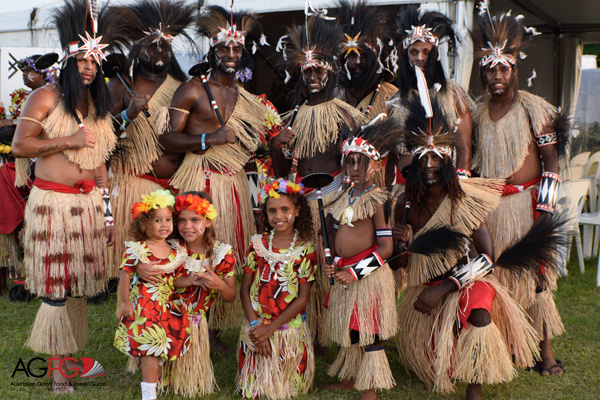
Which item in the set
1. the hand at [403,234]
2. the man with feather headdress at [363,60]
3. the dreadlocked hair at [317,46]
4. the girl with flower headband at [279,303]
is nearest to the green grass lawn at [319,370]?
the girl with flower headband at [279,303]

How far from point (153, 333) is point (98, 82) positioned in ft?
4.73

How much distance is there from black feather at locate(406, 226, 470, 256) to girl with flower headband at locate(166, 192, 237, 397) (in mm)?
1025

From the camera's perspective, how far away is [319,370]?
3.78m

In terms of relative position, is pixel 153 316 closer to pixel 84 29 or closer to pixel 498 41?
pixel 84 29

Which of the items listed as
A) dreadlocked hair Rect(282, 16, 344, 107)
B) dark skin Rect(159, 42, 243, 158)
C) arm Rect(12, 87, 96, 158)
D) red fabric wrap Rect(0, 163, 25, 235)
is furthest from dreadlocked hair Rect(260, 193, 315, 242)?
red fabric wrap Rect(0, 163, 25, 235)

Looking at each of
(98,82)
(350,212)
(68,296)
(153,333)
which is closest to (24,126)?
(98,82)

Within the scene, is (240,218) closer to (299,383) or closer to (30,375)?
(299,383)

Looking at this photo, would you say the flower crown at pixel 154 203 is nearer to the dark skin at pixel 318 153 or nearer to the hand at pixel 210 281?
the hand at pixel 210 281

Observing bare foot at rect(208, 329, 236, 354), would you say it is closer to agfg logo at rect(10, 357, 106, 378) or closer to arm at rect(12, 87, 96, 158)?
agfg logo at rect(10, 357, 106, 378)

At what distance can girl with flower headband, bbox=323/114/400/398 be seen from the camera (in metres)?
3.18

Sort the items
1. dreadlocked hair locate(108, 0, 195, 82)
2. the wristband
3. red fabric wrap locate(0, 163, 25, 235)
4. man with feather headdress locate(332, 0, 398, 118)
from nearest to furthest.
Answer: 1. the wristband
2. dreadlocked hair locate(108, 0, 195, 82)
3. man with feather headdress locate(332, 0, 398, 118)
4. red fabric wrap locate(0, 163, 25, 235)

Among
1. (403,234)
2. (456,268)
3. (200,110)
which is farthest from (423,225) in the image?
(200,110)

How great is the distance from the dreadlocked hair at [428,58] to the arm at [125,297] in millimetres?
2017

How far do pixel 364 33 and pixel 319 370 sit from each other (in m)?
2.25
